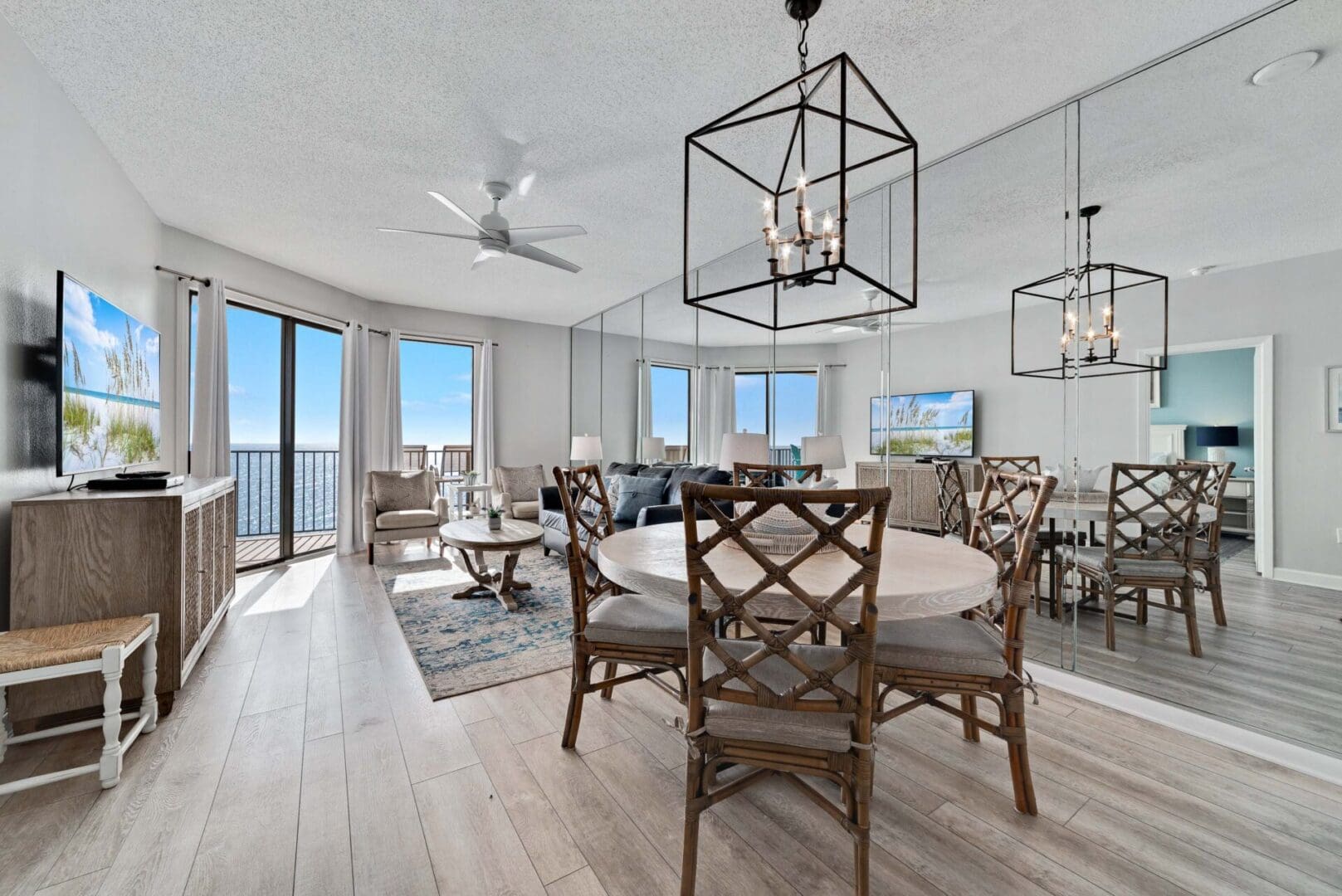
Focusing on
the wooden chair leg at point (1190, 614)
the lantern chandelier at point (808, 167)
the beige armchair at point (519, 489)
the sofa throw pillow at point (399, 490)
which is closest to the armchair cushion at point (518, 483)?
the beige armchair at point (519, 489)

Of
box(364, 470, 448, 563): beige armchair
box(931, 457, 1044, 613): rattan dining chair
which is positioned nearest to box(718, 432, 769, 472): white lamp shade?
box(931, 457, 1044, 613): rattan dining chair

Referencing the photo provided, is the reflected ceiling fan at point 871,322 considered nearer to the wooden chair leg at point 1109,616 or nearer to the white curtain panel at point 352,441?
the wooden chair leg at point 1109,616

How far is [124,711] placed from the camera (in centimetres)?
212

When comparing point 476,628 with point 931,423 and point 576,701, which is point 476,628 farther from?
point 931,423

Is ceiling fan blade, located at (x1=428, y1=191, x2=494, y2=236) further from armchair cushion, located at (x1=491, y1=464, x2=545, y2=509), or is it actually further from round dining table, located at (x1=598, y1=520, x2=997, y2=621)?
armchair cushion, located at (x1=491, y1=464, x2=545, y2=509)

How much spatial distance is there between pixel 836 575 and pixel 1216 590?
2.07m

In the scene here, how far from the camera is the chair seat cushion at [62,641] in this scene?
60.6 inches

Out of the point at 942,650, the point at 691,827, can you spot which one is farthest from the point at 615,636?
the point at 942,650

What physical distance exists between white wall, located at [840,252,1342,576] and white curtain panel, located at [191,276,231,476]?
5.21 m

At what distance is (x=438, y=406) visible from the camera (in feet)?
22.7

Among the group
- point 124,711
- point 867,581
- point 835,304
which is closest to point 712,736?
point 867,581

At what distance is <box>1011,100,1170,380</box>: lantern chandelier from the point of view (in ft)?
8.30

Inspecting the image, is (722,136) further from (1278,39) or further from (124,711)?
(124,711)

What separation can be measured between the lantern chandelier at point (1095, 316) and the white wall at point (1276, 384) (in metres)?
0.06
